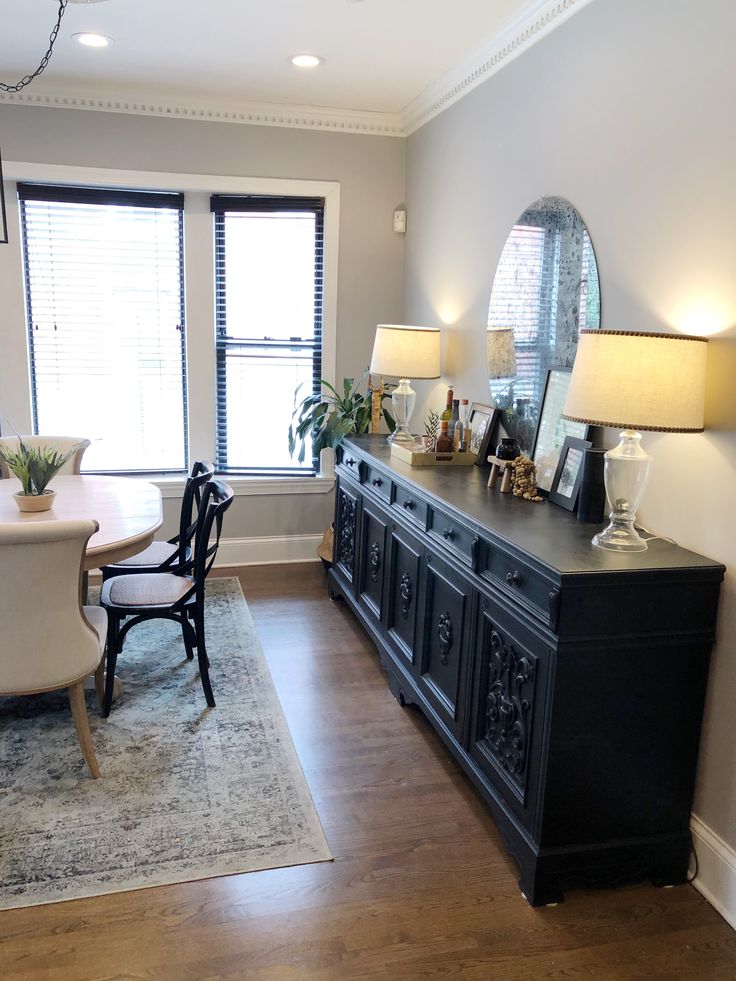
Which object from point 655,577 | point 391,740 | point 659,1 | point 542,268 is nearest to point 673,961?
point 655,577

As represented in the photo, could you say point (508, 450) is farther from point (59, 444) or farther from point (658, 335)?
point (59, 444)

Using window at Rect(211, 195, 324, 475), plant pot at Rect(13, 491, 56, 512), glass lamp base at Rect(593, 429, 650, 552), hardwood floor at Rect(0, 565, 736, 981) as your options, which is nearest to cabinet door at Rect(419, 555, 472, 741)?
hardwood floor at Rect(0, 565, 736, 981)

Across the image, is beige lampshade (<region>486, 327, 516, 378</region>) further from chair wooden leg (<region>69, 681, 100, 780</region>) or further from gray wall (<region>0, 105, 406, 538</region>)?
chair wooden leg (<region>69, 681, 100, 780</region>)

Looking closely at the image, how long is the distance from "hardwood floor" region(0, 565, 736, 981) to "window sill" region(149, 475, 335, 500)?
2.53m

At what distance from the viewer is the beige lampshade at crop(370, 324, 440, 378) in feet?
12.6

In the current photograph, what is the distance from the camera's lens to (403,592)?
321 cm

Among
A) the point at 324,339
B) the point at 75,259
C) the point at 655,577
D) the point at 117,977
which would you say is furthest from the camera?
the point at 324,339

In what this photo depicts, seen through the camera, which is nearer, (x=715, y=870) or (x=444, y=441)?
(x=715, y=870)

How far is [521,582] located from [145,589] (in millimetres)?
1617

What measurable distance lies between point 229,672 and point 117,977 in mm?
1618

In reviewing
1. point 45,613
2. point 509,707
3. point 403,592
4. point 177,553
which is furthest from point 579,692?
point 177,553

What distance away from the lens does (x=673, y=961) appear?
76.2 inches

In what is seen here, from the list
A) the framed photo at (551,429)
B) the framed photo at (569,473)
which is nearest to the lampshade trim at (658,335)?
the framed photo at (569,473)

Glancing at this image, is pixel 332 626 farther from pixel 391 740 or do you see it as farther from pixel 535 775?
pixel 535 775
